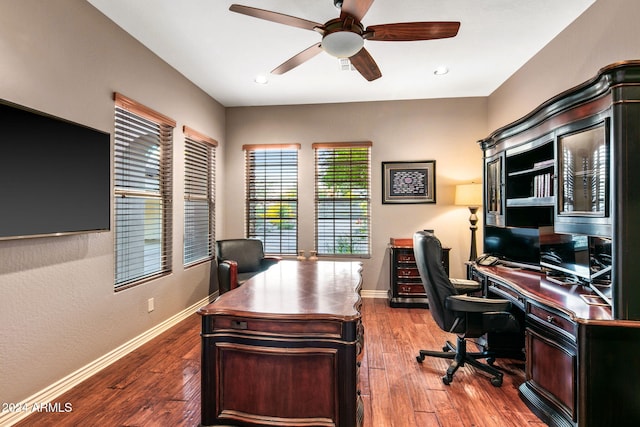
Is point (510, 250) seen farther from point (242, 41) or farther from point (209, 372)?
point (242, 41)

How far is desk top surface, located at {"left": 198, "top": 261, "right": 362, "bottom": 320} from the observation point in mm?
1666

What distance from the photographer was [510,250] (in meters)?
3.26

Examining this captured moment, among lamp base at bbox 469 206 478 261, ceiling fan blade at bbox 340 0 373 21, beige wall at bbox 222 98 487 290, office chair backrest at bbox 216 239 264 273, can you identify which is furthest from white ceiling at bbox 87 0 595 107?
office chair backrest at bbox 216 239 264 273

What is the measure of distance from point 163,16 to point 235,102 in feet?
7.27

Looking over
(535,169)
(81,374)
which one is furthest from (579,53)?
(81,374)

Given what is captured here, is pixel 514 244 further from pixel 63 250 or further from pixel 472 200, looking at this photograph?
pixel 63 250

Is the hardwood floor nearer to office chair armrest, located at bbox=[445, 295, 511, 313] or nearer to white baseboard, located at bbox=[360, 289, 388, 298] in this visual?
office chair armrest, located at bbox=[445, 295, 511, 313]

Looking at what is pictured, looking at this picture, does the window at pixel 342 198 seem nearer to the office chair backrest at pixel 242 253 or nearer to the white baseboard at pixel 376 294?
the white baseboard at pixel 376 294

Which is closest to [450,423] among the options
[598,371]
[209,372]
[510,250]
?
[598,371]

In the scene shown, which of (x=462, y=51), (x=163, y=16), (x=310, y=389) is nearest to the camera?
(x=310, y=389)

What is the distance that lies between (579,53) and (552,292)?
206 cm

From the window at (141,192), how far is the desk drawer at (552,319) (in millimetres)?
3296

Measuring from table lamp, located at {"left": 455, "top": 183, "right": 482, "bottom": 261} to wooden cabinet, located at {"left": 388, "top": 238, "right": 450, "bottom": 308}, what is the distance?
0.35 m

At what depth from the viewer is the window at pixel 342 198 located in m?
4.88
